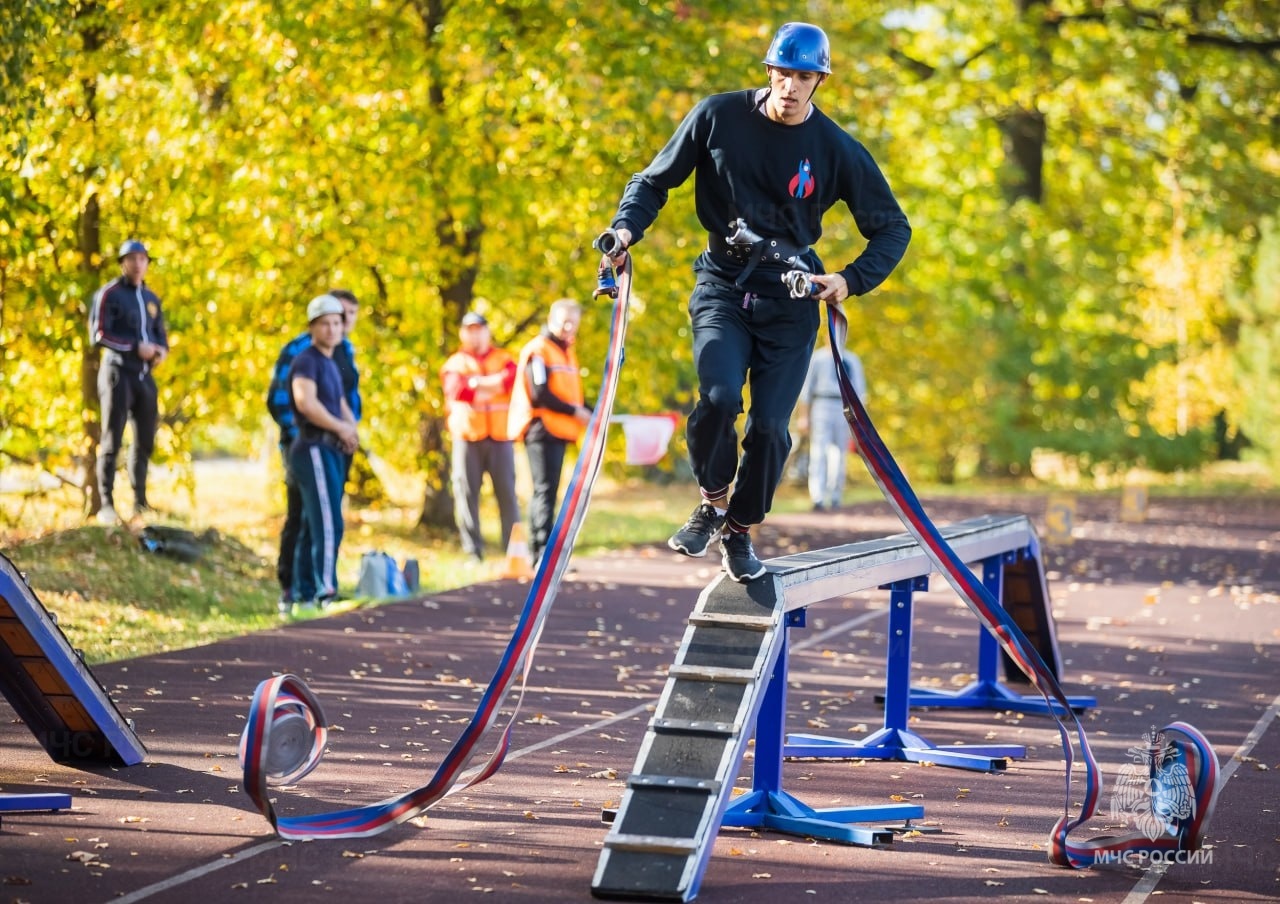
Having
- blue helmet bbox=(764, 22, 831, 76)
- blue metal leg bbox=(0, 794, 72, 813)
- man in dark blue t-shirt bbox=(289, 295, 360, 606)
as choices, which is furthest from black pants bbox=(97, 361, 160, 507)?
blue helmet bbox=(764, 22, 831, 76)

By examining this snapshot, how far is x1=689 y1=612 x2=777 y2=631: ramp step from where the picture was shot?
6223 millimetres

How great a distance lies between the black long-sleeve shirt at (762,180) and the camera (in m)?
6.33

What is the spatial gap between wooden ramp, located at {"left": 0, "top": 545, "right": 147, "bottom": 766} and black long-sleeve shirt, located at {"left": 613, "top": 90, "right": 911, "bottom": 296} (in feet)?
9.14

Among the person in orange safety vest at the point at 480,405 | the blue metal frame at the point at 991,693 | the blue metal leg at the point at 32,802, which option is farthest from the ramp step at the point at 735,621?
the person in orange safety vest at the point at 480,405

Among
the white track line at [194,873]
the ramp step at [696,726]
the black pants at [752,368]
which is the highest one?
the black pants at [752,368]

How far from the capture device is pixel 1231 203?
29672 mm

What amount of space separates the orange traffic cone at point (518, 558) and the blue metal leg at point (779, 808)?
A: 27.2ft

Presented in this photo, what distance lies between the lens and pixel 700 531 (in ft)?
22.1

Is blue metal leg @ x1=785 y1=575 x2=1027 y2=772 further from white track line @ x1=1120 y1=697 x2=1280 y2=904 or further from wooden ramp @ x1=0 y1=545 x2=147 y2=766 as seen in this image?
wooden ramp @ x1=0 y1=545 x2=147 y2=766

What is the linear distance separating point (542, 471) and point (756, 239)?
26.7 ft

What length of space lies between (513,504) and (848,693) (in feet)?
19.9

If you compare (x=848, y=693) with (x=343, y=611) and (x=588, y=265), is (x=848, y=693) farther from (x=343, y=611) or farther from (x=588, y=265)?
(x=588, y=265)

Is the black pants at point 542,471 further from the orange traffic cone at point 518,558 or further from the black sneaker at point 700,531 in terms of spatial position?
the black sneaker at point 700,531

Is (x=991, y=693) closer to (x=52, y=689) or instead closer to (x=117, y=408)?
(x=52, y=689)
